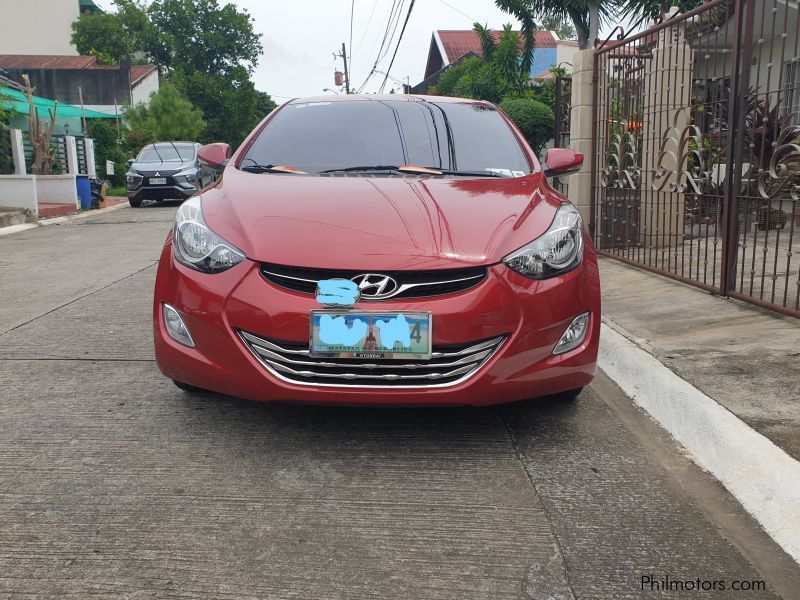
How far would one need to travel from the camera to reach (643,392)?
374 centimetres

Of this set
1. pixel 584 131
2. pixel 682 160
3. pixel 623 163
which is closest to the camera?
pixel 682 160

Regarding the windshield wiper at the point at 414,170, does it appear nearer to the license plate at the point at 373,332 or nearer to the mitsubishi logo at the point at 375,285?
the mitsubishi logo at the point at 375,285

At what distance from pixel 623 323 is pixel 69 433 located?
3.22 meters

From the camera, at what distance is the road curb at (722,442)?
2.51m

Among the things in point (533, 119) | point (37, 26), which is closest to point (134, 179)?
point (533, 119)

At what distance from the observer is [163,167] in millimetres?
18422

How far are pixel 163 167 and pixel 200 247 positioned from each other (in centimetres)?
1628

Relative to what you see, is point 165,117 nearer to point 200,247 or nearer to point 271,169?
point 271,169

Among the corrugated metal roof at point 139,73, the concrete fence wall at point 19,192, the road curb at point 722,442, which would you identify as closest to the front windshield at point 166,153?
the concrete fence wall at point 19,192

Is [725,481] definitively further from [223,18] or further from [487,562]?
[223,18]

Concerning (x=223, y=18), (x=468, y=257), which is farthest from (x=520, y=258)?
(x=223, y=18)

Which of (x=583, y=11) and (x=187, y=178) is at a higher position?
(x=583, y=11)

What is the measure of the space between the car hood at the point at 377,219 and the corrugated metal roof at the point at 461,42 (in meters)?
43.3

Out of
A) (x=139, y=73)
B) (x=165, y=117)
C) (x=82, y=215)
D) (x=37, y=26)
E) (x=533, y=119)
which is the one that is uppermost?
(x=37, y=26)
